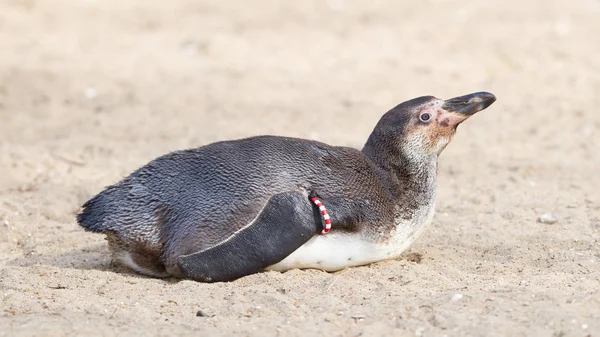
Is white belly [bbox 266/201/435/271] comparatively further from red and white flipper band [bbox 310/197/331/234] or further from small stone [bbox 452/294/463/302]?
small stone [bbox 452/294/463/302]

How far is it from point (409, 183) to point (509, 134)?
3.49 m

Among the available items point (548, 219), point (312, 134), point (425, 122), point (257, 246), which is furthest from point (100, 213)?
point (312, 134)

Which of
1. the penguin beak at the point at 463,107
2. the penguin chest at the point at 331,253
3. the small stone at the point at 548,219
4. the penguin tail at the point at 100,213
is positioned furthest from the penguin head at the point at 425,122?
the penguin tail at the point at 100,213

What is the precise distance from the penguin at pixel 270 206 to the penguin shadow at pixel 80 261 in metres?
0.29

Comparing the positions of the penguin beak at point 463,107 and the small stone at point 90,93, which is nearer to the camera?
the penguin beak at point 463,107

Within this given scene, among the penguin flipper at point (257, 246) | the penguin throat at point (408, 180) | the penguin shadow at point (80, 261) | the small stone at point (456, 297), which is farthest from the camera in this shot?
the penguin shadow at point (80, 261)

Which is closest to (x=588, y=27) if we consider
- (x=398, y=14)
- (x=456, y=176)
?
(x=398, y=14)

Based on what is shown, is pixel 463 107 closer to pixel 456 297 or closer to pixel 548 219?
pixel 548 219

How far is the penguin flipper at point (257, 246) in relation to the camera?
15.4 feet

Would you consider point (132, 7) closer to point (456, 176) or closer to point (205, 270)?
point (456, 176)

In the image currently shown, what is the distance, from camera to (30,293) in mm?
4621

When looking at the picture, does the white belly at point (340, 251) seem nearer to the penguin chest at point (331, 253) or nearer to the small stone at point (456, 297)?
the penguin chest at point (331, 253)

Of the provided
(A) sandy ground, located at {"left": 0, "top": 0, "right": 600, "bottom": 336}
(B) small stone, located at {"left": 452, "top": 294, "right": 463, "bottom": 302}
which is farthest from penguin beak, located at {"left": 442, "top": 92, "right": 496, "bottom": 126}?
(B) small stone, located at {"left": 452, "top": 294, "right": 463, "bottom": 302}

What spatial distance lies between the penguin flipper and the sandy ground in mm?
77
